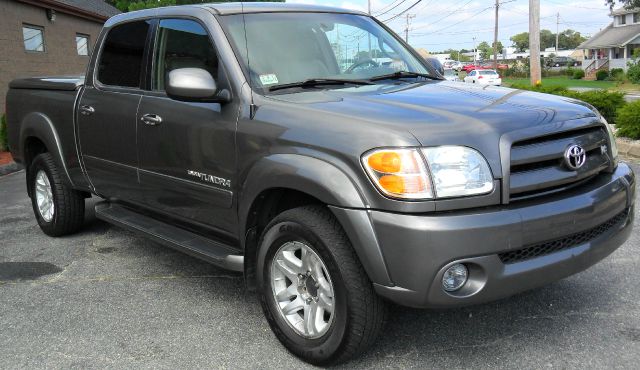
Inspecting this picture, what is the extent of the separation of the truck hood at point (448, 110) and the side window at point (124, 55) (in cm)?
152

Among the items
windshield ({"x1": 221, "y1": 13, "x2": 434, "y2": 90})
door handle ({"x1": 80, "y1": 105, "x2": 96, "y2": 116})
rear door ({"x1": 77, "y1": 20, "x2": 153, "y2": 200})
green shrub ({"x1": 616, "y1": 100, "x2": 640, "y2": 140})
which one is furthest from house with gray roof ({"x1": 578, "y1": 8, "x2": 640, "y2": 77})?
door handle ({"x1": 80, "y1": 105, "x2": 96, "y2": 116})

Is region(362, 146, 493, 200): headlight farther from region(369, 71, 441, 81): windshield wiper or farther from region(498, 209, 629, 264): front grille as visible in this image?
region(369, 71, 441, 81): windshield wiper

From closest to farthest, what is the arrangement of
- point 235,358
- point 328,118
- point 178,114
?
point 328,118 → point 235,358 → point 178,114

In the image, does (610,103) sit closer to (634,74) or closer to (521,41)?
(634,74)

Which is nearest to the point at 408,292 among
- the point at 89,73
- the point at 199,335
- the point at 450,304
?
the point at 450,304

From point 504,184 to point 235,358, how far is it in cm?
163

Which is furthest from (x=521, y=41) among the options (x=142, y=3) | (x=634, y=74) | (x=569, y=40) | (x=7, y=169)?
(x=7, y=169)

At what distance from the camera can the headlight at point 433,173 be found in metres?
2.70

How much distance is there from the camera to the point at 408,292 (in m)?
2.72

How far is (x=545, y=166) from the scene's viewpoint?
2924mm

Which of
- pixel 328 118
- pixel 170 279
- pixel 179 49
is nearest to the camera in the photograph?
pixel 328 118

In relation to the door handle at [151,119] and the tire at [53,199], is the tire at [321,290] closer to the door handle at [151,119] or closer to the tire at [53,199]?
the door handle at [151,119]

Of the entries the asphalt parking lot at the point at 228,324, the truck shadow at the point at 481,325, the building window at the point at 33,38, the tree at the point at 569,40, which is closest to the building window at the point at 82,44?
the building window at the point at 33,38

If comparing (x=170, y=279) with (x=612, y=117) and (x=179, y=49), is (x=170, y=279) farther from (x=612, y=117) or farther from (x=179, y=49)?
(x=612, y=117)
